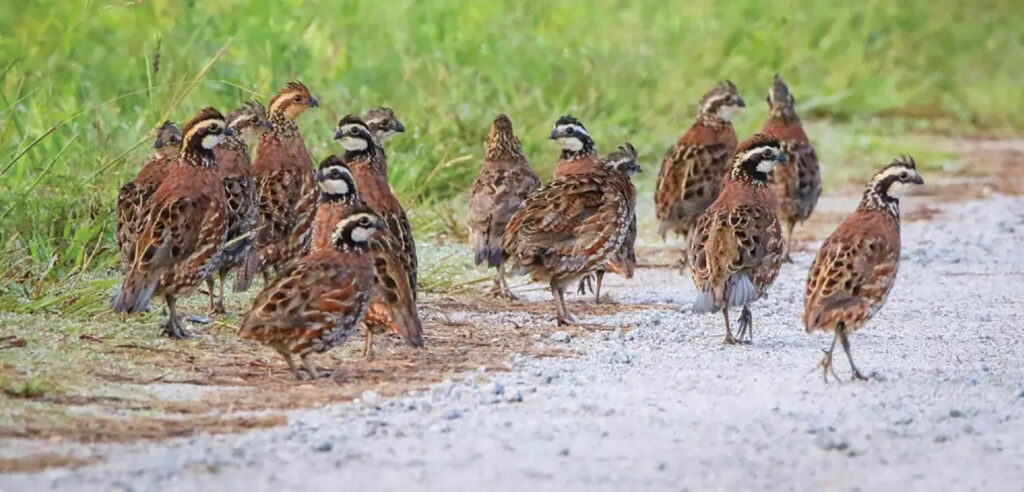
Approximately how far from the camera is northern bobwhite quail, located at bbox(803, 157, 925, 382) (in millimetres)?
8523

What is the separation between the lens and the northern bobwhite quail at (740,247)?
957 centimetres

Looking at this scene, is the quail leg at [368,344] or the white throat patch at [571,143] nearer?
the quail leg at [368,344]

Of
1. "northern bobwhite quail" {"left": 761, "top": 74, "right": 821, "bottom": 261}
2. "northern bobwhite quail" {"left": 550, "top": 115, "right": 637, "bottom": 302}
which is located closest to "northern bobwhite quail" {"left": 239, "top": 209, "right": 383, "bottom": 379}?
"northern bobwhite quail" {"left": 550, "top": 115, "right": 637, "bottom": 302}

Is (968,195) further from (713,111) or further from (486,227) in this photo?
(486,227)

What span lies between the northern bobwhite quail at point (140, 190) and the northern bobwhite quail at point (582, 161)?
234cm

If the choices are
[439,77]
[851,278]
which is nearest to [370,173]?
[851,278]

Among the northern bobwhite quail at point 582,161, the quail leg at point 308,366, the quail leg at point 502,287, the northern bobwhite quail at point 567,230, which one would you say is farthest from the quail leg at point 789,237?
the quail leg at point 308,366

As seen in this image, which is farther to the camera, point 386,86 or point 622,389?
point 386,86

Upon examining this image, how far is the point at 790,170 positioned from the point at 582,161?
235cm

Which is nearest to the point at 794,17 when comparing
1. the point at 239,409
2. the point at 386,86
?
the point at 386,86

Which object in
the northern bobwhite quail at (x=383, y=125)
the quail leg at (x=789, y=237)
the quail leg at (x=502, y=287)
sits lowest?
the quail leg at (x=502, y=287)

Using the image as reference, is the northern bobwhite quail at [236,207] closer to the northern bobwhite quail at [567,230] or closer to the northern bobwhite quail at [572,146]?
the northern bobwhite quail at [567,230]

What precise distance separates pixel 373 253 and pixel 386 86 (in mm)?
6791

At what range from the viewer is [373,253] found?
8953 mm
